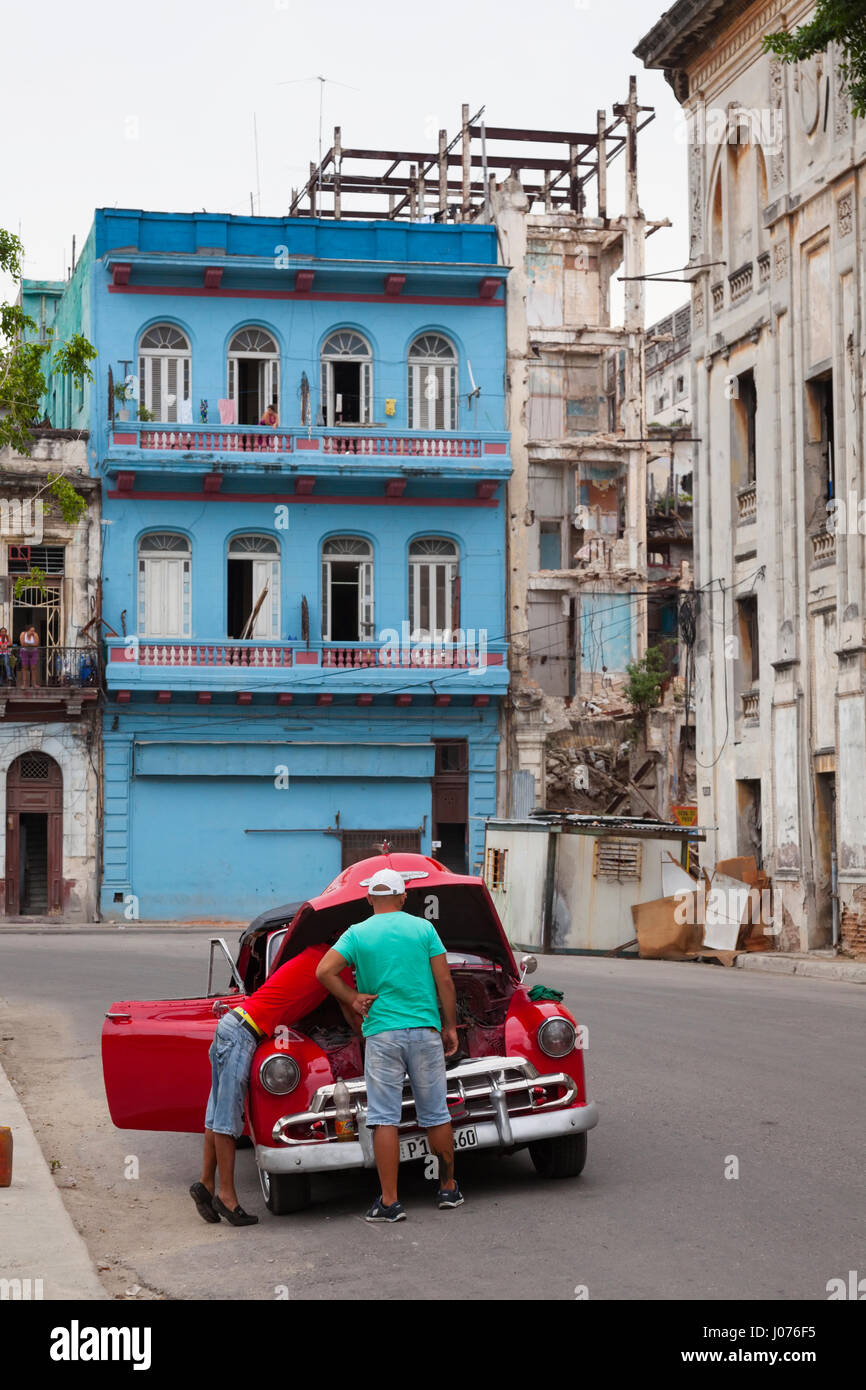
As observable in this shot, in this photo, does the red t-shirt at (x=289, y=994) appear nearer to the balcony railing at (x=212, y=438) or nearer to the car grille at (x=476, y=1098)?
the car grille at (x=476, y=1098)

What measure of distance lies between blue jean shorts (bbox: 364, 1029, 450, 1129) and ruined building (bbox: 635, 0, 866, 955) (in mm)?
18600

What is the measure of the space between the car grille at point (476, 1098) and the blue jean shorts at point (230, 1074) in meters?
0.23

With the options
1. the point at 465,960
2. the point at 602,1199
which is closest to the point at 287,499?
the point at 465,960

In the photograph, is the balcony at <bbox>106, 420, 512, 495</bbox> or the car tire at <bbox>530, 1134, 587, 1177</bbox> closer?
the car tire at <bbox>530, 1134, 587, 1177</bbox>

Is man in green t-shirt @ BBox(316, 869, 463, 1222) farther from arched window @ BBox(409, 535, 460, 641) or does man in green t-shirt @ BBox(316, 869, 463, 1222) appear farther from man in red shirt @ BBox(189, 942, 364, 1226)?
arched window @ BBox(409, 535, 460, 641)

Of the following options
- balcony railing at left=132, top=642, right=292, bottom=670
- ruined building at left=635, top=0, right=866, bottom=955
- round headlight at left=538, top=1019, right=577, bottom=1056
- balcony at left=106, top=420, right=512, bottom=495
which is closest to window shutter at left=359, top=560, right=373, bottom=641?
balcony railing at left=132, top=642, right=292, bottom=670

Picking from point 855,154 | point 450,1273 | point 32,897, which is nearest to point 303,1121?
point 450,1273

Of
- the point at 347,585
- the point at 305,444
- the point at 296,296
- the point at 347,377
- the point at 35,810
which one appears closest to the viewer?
the point at 35,810

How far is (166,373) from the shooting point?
135 feet

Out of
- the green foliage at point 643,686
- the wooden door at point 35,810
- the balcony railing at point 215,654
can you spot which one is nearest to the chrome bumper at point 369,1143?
A: the balcony railing at point 215,654

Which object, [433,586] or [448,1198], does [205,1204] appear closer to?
[448,1198]

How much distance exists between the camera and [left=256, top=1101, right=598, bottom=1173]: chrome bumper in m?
8.66

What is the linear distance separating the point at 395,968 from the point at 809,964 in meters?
17.5

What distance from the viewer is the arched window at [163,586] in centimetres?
4066
